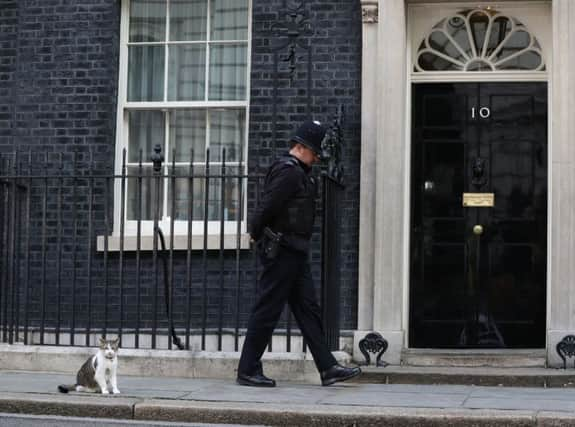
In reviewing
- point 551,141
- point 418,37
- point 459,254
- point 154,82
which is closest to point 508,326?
point 459,254

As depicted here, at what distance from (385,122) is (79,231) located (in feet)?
10.1

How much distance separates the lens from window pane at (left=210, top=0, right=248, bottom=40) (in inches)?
425

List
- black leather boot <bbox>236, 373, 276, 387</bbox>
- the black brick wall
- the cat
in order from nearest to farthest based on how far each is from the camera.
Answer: the cat < black leather boot <bbox>236, 373, 276, 387</bbox> < the black brick wall

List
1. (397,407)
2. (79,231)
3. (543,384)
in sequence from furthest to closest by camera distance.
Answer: (79,231) < (543,384) < (397,407)

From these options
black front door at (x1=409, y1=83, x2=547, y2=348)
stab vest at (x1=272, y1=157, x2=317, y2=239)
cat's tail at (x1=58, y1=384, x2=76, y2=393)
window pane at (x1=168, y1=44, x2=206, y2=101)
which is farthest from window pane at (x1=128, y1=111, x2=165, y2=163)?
cat's tail at (x1=58, y1=384, x2=76, y2=393)

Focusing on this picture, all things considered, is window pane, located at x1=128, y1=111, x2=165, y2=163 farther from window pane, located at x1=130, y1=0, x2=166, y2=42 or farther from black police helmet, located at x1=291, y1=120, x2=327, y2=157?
black police helmet, located at x1=291, y1=120, x2=327, y2=157

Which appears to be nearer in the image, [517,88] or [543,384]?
[543,384]

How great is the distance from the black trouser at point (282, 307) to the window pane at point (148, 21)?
11.7ft

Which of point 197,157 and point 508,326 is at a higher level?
point 197,157

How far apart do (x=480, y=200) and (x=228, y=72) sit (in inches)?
105

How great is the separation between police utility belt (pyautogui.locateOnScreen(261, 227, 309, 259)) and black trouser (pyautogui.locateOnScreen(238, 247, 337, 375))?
5 cm

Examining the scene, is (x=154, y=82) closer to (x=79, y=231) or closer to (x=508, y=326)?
(x=79, y=231)

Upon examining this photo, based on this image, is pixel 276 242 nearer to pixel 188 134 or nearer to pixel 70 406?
pixel 70 406

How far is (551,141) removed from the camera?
9.94 meters
